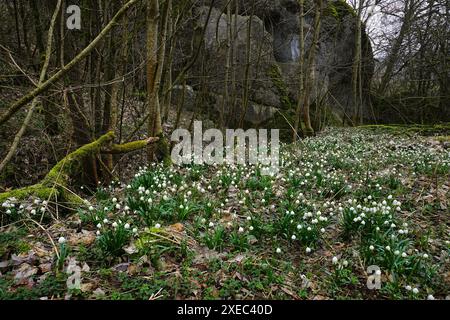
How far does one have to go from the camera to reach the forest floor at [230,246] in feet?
9.92

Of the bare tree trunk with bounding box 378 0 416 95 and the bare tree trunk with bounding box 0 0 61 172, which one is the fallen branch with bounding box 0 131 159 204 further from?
the bare tree trunk with bounding box 378 0 416 95

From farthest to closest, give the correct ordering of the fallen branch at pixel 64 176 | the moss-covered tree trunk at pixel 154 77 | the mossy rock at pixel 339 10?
the mossy rock at pixel 339 10, the moss-covered tree trunk at pixel 154 77, the fallen branch at pixel 64 176

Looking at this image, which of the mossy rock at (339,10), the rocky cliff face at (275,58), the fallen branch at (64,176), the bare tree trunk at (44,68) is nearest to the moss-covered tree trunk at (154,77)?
the fallen branch at (64,176)

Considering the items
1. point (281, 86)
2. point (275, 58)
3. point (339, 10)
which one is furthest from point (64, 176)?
point (339, 10)

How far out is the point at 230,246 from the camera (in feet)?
12.7

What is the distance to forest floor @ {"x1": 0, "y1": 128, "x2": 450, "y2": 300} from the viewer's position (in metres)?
3.02

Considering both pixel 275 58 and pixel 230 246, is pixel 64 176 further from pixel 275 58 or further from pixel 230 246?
pixel 275 58

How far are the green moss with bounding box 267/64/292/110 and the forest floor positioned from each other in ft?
38.6

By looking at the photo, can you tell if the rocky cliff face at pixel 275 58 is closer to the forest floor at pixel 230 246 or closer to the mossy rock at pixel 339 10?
the mossy rock at pixel 339 10

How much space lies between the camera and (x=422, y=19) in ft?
57.4

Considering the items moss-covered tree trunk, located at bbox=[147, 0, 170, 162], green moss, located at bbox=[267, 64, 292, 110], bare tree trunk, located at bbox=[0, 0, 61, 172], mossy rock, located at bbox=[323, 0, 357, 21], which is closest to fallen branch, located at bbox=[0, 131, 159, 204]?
bare tree trunk, located at bbox=[0, 0, 61, 172]
